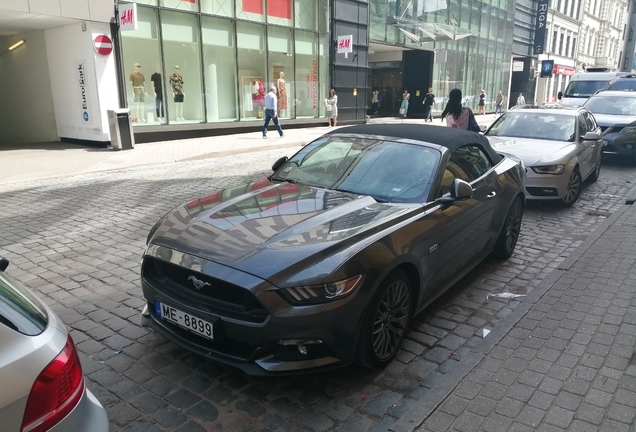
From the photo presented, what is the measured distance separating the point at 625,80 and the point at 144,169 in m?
18.7

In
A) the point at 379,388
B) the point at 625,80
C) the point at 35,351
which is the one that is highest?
the point at 625,80

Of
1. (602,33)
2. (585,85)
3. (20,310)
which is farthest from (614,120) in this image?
(602,33)

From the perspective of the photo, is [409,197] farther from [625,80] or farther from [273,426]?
[625,80]

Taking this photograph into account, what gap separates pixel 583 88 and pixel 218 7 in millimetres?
15633

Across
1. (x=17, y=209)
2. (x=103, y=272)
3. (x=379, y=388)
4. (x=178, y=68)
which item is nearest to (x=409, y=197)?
(x=379, y=388)

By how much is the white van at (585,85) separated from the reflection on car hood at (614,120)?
7.19 metres

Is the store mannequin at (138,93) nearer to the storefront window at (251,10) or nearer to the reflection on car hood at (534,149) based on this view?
the storefront window at (251,10)

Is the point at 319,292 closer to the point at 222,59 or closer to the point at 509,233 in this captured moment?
the point at 509,233

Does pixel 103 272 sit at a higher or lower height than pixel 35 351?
lower

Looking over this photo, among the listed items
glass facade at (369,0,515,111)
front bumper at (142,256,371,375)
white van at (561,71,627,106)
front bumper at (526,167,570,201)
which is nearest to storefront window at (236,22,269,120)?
glass facade at (369,0,515,111)

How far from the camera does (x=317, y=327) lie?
115 inches

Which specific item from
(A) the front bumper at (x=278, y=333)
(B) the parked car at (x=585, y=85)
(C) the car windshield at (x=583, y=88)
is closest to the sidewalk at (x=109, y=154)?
(A) the front bumper at (x=278, y=333)

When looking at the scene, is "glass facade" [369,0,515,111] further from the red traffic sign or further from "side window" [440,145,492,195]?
"side window" [440,145,492,195]

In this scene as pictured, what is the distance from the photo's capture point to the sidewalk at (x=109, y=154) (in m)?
11.5
